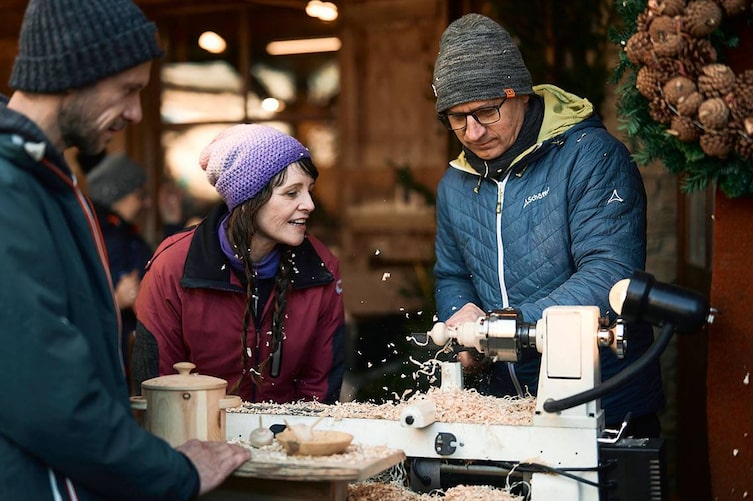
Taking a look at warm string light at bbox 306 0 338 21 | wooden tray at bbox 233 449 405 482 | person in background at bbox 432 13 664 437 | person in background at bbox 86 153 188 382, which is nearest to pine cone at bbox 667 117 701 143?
person in background at bbox 432 13 664 437

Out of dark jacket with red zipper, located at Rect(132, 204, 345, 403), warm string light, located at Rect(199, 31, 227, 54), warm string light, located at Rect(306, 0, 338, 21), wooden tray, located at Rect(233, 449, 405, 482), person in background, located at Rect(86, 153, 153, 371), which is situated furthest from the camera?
warm string light, located at Rect(199, 31, 227, 54)

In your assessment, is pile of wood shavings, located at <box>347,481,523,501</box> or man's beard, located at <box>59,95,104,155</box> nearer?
man's beard, located at <box>59,95,104,155</box>

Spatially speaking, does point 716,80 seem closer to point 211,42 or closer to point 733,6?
point 733,6

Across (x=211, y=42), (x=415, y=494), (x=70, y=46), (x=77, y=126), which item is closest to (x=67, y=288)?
(x=77, y=126)

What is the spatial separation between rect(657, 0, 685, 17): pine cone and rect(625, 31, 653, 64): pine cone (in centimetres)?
8

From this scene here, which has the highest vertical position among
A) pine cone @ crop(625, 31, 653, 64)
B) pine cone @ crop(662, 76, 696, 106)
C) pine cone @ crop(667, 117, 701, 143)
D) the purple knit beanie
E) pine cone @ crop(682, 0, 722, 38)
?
pine cone @ crop(682, 0, 722, 38)

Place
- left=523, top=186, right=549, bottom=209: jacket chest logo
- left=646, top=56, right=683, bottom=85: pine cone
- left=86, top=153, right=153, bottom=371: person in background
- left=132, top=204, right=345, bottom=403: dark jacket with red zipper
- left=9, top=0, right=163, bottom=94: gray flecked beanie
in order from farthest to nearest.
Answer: left=86, top=153, right=153, bottom=371: person in background → left=132, top=204, right=345, bottom=403: dark jacket with red zipper → left=523, top=186, right=549, bottom=209: jacket chest logo → left=646, top=56, right=683, bottom=85: pine cone → left=9, top=0, right=163, bottom=94: gray flecked beanie

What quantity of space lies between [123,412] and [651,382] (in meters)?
1.70

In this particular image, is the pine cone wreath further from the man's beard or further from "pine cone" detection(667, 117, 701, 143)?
the man's beard

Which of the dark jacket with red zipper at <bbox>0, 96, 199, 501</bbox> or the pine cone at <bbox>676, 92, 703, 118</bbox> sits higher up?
the pine cone at <bbox>676, 92, 703, 118</bbox>

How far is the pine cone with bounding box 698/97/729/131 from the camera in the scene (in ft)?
7.59

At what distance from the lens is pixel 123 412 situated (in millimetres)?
1816

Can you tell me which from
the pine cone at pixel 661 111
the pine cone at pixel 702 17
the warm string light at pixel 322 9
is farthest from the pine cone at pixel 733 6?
the warm string light at pixel 322 9

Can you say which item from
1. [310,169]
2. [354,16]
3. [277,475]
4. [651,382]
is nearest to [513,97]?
[310,169]
